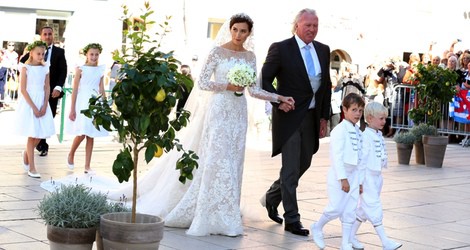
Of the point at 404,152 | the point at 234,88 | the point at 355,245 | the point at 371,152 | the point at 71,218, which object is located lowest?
the point at 355,245

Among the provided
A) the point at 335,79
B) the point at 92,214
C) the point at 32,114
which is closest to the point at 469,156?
the point at 335,79

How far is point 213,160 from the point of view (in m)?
8.73

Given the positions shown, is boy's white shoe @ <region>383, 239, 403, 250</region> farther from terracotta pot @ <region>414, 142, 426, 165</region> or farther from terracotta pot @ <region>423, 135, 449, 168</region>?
terracotta pot @ <region>414, 142, 426, 165</region>

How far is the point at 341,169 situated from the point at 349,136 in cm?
31

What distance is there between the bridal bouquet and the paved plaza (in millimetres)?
1411

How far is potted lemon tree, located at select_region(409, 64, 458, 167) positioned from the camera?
1568 cm

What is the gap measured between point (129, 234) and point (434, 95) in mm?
10923

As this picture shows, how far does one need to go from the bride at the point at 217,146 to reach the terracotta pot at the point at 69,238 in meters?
2.23

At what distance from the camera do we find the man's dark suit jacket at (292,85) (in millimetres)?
8805

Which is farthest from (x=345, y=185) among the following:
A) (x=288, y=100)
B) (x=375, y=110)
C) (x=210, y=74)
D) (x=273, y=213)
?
(x=210, y=74)

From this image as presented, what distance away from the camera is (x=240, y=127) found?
889cm

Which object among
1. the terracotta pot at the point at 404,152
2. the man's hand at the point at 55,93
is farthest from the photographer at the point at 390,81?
the man's hand at the point at 55,93

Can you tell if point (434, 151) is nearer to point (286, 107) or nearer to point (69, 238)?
point (286, 107)

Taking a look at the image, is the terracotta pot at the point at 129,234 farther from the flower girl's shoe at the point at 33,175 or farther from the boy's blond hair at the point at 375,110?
the flower girl's shoe at the point at 33,175
